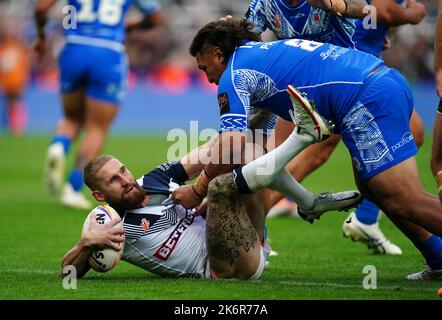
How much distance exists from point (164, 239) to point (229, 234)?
483 mm

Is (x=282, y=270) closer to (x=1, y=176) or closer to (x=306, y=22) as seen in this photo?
(x=306, y=22)

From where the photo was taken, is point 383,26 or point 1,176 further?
point 1,176

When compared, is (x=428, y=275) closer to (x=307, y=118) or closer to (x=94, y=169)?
(x=307, y=118)

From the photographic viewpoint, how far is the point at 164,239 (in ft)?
20.8

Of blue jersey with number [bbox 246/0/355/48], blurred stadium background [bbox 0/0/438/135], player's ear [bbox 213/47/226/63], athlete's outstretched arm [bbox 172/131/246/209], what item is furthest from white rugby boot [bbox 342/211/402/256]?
blurred stadium background [bbox 0/0/438/135]

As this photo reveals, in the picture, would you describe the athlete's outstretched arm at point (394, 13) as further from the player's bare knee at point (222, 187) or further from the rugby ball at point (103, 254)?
the rugby ball at point (103, 254)

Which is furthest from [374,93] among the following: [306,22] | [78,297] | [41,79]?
[41,79]

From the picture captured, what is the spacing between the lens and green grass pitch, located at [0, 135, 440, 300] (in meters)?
5.71

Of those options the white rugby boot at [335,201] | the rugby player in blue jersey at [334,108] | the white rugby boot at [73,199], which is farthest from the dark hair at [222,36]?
the white rugby boot at [73,199]

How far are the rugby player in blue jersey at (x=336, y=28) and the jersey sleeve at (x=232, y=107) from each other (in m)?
1.25

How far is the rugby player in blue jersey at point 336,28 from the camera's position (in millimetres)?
7246

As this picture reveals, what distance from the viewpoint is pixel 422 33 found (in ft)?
91.7

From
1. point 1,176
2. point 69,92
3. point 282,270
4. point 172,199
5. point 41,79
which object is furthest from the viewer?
point 41,79

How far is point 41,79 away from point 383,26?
67.6 ft
